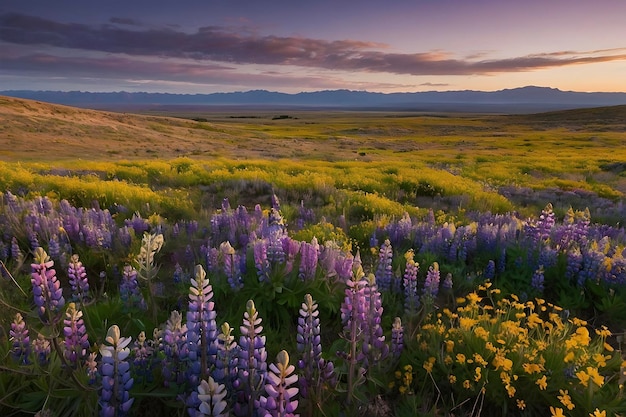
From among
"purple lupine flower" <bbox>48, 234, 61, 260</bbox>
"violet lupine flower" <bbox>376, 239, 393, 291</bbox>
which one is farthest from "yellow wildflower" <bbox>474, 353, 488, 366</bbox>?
"purple lupine flower" <bbox>48, 234, 61, 260</bbox>

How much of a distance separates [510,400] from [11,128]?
44.0 m

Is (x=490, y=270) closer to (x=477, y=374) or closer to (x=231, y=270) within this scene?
(x=477, y=374)

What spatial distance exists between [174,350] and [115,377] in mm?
487

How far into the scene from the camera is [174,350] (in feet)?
7.73

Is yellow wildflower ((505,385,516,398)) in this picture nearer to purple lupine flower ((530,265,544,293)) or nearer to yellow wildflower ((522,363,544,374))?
yellow wildflower ((522,363,544,374))

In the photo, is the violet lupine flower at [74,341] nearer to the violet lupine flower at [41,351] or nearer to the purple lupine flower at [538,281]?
the violet lupine flower at [41,351]

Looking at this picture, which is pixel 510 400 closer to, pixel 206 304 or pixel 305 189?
pixel 206 304

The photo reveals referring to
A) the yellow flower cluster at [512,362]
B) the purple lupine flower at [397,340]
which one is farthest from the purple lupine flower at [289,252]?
the yellow flower cluster at [512,362]

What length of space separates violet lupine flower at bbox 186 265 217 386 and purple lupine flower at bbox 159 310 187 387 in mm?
138

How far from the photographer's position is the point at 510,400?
276 cm

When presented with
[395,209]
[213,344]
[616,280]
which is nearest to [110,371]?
[213,344]

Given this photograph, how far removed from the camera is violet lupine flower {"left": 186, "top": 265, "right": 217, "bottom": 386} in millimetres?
2049

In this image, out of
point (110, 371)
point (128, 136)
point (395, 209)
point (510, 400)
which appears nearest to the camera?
point (110, 371)

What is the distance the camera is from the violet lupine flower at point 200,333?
2.05 meters
